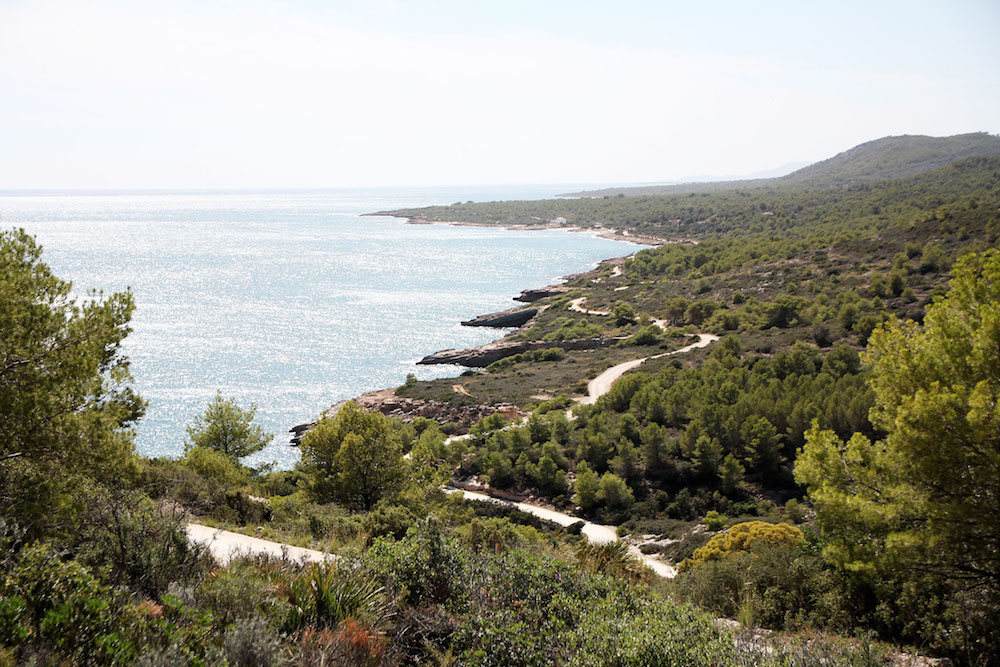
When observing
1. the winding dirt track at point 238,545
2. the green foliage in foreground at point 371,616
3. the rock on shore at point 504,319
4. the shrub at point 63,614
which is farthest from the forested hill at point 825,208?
the shrub at point 63,614

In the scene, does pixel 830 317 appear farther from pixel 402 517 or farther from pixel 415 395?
pixel 402 517

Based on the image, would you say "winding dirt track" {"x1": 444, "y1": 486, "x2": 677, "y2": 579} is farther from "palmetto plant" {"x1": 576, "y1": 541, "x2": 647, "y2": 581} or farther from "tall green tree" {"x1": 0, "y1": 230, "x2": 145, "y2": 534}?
"tall green tree" {"x1": 0, "y1": 230, "x2": 145, "y2": 534}

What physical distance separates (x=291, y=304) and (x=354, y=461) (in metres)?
76.7

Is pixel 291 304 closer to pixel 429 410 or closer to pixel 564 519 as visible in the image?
pixel 429 410

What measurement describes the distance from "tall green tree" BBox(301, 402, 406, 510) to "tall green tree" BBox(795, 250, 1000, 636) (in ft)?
42.3

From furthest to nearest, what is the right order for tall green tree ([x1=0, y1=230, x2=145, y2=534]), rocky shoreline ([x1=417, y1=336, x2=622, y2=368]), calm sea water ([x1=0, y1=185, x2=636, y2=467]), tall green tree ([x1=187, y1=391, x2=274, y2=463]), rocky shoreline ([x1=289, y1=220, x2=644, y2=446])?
rocky shoreline ([x1=417, y1=336, x2=622, y2=368]) < calm sea water ([x1=0, y1=185, x2=636, y2=467]) < rocky shoreline ([x1=289, y1=220, x2=644, y2=446]) < tall green tree ([x1=187, y1=391, x2=274, y2=463]) < tall green tree ([x1=0, y1=230, x2=145, y2=534])

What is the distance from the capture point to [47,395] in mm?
9266

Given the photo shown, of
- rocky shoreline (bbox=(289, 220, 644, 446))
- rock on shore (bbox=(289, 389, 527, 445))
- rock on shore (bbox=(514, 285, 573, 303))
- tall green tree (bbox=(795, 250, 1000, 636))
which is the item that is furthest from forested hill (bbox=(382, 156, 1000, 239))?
tall green tree (bbox=(795, 250, 1000, 636))

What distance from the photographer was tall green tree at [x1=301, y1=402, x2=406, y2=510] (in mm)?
19266

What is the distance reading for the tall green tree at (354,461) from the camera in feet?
63.2

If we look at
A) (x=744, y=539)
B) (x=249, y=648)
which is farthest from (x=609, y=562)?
(x=249, y=648)

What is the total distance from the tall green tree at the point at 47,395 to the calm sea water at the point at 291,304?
27260 mm

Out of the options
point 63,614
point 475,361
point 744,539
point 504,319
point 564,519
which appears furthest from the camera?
point 504,319

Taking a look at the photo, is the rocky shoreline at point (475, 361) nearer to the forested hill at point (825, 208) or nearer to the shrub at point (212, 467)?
the shrub at point (212, 467)
